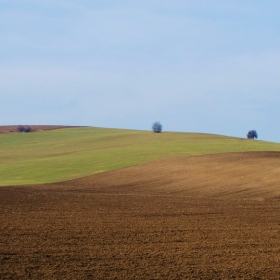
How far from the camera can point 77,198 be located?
2995cm

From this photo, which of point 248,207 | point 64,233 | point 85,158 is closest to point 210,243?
point 64,233

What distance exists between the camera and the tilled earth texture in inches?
531

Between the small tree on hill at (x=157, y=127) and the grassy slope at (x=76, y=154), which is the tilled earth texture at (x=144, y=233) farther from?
the small tree on hill at (x=157, y=127)

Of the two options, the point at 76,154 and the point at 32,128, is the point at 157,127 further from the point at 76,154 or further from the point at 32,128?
the point at 76,154

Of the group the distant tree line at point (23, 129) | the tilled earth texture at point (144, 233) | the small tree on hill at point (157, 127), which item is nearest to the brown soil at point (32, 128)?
the distant tree line at point (23, 129)

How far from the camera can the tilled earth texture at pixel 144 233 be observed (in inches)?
531

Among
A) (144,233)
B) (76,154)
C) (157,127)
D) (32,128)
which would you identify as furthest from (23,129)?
(144,233)

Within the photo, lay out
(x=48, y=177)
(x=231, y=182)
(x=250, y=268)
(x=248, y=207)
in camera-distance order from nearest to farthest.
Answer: (x=250, y=268)
(x=248, y=207)
(x=231, y=182)
(x=48, y=177)

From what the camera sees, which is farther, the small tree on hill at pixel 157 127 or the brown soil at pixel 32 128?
the brown soil at pixel 32 128

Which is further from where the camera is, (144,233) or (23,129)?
(23,129)

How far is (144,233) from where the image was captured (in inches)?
722

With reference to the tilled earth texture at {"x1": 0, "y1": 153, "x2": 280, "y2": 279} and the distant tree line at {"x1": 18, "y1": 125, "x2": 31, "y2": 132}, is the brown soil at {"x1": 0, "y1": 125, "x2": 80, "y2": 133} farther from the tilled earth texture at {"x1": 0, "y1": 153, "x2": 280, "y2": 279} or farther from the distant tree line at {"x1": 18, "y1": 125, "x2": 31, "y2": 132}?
the tilled earth texture at {"x1": 0, "y1": 153, "x2": 280, "y2": 279}

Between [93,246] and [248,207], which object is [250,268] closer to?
[93,246]

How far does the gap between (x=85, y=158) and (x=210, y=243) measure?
39.6 m
